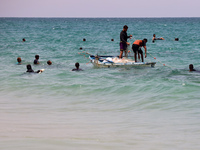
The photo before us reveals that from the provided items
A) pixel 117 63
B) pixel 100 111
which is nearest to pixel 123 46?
pixel 117 63

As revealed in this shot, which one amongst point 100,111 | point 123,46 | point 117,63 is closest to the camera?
point 100,111

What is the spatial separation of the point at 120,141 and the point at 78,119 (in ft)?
6.38

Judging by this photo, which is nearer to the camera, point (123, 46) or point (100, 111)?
point (100, 111)

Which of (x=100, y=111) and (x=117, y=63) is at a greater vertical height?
(x=117, y=63)

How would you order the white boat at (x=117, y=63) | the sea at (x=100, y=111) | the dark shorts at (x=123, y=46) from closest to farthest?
1. the sea at (x=100, y=111)
2. the white boat at (x=117, y=63)
3. the dark shorts at (x=123, y=46)

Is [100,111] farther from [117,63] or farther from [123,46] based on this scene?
[123,46]

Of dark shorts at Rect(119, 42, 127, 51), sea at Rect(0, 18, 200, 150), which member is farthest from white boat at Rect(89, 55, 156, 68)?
sea at Rect(0, 18, 200, 150)

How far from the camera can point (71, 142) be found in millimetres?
6039

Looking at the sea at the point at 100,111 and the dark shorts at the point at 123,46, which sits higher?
the dark shorts at the point at 123,46

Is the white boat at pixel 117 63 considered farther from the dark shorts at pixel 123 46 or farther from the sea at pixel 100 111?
the sea at pixel 100 111

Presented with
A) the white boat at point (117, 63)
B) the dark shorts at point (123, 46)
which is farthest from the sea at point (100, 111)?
the dark shorts at point (123, 46)

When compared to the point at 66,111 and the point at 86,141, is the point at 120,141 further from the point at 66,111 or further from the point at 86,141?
the point at 66,111

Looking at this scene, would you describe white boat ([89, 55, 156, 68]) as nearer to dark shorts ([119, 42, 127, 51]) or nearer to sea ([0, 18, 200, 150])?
dark shorts ([119, 42, 127, 51])

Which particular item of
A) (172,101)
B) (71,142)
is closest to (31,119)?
(71,142)
